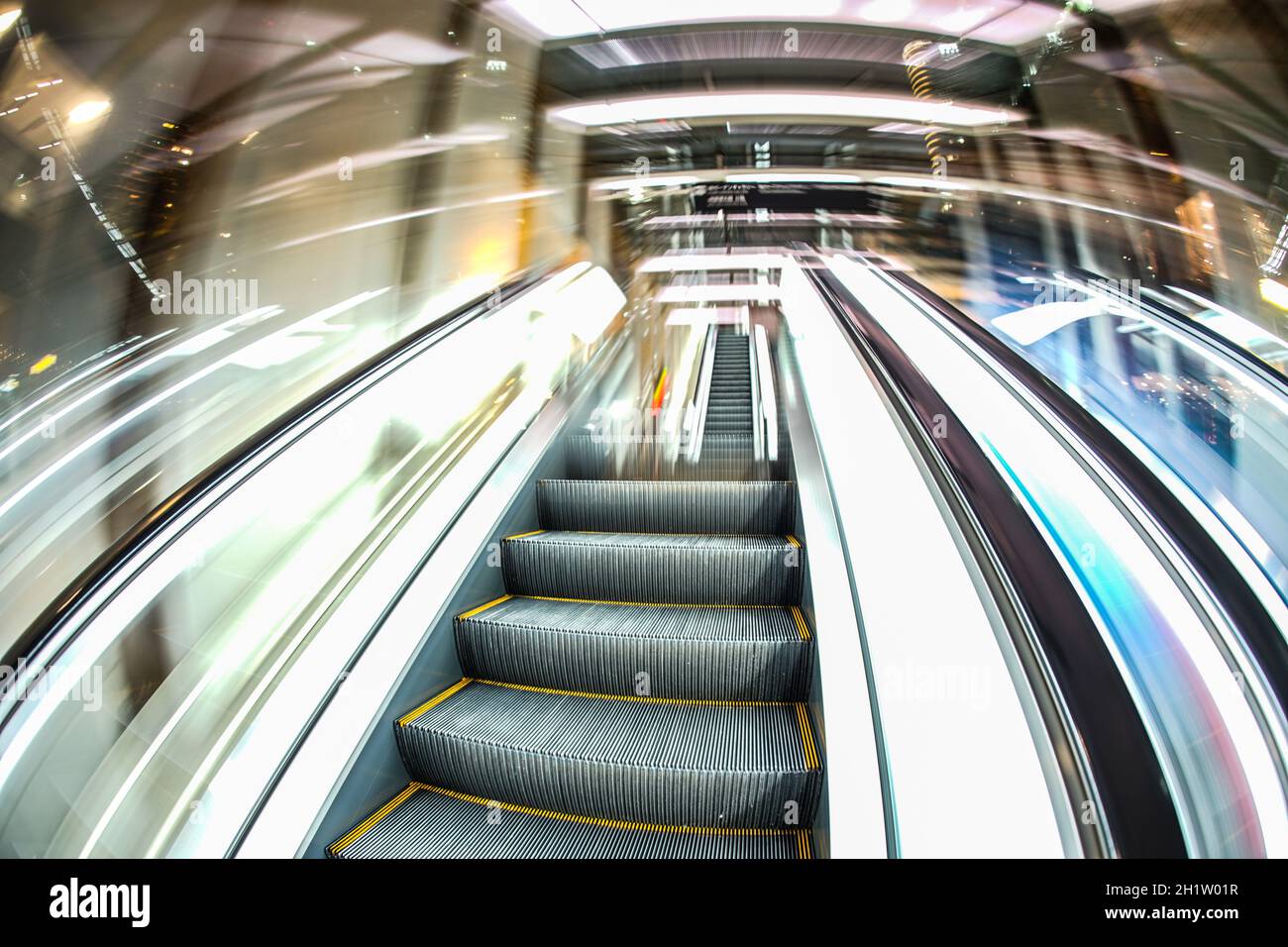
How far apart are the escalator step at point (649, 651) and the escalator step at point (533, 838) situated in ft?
1.20

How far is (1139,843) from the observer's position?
91 centimetres

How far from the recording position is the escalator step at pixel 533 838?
136 centimetres

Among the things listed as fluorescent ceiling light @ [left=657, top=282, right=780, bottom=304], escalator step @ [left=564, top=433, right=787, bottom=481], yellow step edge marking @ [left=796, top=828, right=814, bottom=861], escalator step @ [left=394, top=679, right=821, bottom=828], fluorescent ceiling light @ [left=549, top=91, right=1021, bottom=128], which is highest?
fluorescent ceiling light @ [left=549, top=91, right=1021, bottom=128]

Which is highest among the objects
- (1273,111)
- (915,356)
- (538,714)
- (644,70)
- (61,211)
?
(644,70)

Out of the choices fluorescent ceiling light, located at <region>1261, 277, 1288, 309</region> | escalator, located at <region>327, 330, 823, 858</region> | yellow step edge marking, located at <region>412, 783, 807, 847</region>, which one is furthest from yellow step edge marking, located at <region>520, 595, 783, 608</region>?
fluorescent ceiling light, located at <region>1261, 277, 1288, 309</region>

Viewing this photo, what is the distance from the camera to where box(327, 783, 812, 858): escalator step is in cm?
136

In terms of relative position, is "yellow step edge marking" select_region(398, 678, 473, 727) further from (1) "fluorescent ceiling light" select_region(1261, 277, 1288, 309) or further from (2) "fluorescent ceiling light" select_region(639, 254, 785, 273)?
(2) "fluorescent ceiling light" select_region(639, 254, 785, 273)

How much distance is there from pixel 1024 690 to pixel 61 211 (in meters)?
3.52

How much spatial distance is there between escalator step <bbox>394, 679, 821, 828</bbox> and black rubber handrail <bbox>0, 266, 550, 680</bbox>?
2.60 feet

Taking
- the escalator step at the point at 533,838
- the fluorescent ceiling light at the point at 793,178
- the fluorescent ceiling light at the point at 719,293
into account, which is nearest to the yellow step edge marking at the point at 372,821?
the escalator step at the point at 533,838
